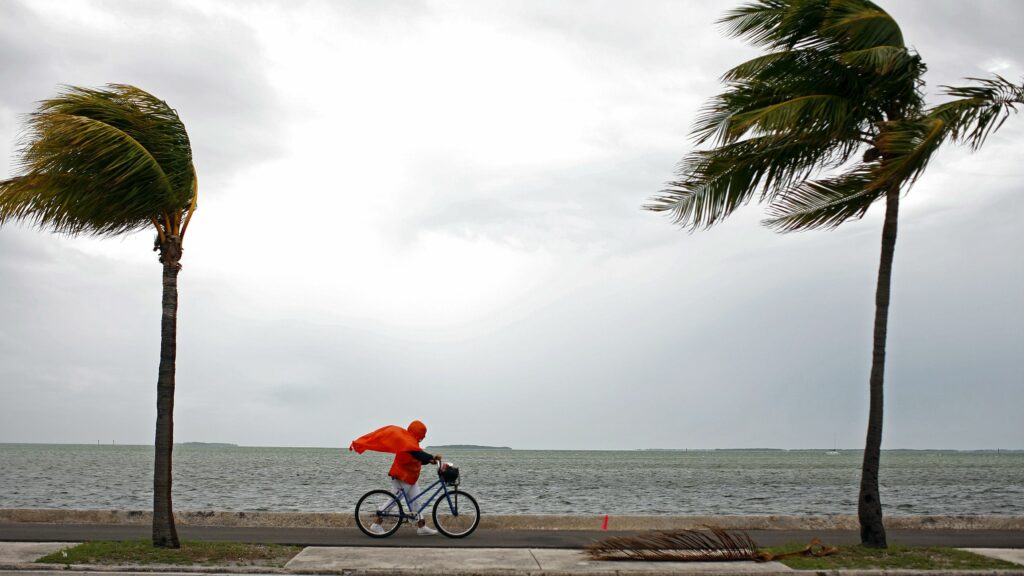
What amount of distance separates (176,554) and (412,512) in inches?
148

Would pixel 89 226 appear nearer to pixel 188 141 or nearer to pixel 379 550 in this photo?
pixel 188 141

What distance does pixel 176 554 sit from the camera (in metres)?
11.0

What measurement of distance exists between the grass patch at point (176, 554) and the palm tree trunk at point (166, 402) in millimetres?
266

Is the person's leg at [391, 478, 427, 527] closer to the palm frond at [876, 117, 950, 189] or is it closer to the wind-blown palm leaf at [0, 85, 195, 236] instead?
the wind-blown palm leaf at [0, 85, 195, 236]

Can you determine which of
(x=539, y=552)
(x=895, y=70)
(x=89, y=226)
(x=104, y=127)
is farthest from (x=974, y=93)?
(x=89, y=226)

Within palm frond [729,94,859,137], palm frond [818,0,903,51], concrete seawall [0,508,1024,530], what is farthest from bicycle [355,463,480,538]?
palm frond [818,0,903,51]

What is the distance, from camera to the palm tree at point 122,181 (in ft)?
36.1

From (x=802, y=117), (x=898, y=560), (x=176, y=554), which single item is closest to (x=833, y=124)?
(x=802, y=117)

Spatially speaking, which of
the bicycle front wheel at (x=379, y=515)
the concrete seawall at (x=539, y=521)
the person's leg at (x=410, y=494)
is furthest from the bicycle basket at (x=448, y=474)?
the concrete seawall at (x=539, y=521)

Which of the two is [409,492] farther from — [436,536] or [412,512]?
[436,536]

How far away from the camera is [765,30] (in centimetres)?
1281

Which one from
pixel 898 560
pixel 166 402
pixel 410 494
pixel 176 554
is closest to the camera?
pixel 898 560

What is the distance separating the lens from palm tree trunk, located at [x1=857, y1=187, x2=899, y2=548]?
38.4 feet

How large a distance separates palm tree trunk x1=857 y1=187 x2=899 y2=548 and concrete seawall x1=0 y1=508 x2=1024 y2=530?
3742 mm
